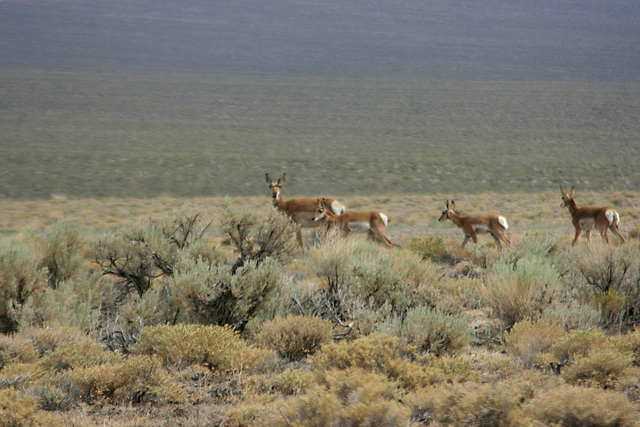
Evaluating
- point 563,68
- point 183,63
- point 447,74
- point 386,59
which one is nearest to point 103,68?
point 183,63

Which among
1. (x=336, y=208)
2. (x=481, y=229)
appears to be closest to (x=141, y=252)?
(x=336, y=208)

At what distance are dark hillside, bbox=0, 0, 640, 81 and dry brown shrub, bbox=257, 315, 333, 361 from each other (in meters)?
53.5

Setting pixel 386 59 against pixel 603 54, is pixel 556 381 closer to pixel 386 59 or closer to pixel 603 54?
pixel 386 59

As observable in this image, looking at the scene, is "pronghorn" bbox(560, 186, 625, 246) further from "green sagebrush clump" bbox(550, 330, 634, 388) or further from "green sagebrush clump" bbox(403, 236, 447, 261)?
"green sagebrush clump" bbox(550, 330, 634, 388)

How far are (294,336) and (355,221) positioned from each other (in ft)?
22.7

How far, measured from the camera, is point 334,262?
8102 mm

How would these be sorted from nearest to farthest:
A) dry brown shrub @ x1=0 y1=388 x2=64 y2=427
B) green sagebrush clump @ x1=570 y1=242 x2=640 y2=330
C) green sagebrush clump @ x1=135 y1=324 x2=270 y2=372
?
dry brown shrub @ x1=0 y1=388 x2=64 y2=427 → green sagebrush clump @ x1=135 y1=324 x2=270 y2=372 → green sagebrush clump @ x1=570 y1=242 x2=640 y2=330

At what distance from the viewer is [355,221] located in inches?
499

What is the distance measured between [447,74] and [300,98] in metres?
19.7

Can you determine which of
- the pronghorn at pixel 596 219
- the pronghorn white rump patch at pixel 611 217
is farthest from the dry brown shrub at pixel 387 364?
the pronghorn white rump patch at pixel 611 217

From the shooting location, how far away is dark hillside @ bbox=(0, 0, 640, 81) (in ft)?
197

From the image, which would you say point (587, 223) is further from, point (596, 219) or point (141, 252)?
point (141, 252)

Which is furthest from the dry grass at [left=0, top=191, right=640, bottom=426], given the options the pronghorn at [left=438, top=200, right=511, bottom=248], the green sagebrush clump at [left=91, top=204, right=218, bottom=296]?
the pronghorn at [left=438, top=200, right=511, bottom=248]

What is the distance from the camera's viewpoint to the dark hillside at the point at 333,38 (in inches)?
2359
